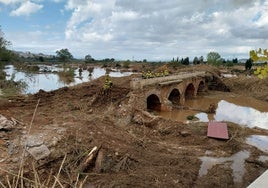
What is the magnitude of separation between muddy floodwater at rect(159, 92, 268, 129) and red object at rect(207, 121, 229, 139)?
19.8ft

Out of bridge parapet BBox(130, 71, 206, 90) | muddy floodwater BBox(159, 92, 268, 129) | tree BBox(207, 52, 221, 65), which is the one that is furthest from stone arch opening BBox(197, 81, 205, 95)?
tree BBox(207, 52, 221, 65)

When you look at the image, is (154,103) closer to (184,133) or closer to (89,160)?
(184,133)

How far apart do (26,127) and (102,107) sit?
684 cm

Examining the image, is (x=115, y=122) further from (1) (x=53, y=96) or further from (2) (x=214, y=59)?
(2) (x=214, y=59)

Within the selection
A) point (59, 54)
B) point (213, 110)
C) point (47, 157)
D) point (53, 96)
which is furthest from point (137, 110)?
point (59, 54)

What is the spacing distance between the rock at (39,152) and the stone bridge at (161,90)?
29.0ft

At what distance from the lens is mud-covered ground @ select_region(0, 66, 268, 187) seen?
9719mm

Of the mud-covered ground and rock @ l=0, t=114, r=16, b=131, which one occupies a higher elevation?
rock @ l=0, t=114, r=16, b=131

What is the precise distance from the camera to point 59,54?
9800cm

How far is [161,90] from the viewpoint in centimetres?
2462

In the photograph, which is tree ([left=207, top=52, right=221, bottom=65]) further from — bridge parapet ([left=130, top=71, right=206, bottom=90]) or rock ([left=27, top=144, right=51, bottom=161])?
rock ([left=27, top=144, right=51, bottom=161])

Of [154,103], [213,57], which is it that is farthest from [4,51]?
[213,57]

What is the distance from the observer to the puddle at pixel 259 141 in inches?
596

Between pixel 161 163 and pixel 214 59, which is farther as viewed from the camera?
pixel 214 59
